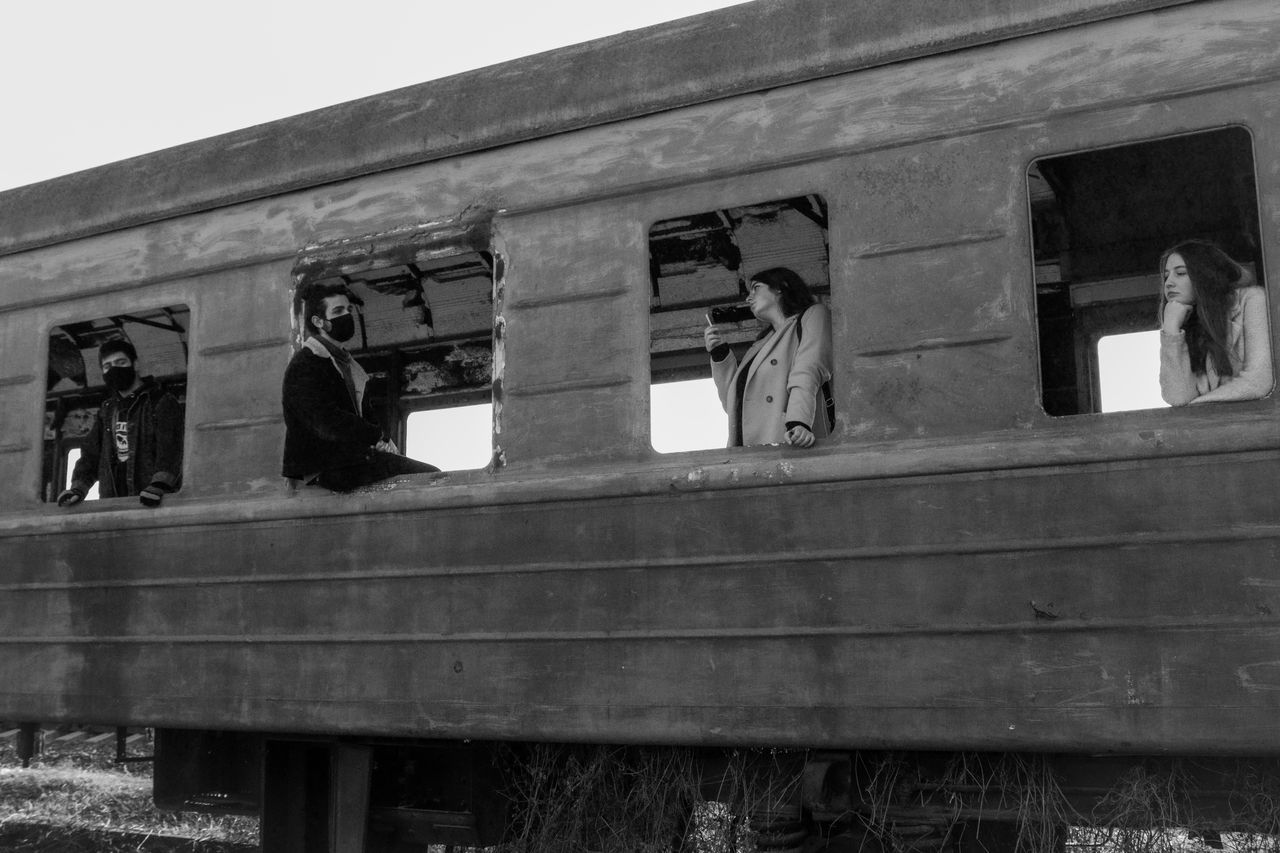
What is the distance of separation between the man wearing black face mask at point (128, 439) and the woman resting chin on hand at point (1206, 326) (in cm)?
415

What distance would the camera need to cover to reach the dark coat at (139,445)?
19.9 ft

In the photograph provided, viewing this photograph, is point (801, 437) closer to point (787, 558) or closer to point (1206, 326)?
point (787, 558)

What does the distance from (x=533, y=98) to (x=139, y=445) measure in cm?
265

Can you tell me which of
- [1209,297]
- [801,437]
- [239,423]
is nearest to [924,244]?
[801,437]

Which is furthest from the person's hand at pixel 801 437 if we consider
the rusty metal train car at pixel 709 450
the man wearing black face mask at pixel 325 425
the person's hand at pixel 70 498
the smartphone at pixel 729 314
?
the person's hand at pixel 70 498

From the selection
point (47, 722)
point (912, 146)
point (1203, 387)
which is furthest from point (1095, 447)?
point (47, 722)

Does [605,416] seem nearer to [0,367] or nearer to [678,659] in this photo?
[678,659]

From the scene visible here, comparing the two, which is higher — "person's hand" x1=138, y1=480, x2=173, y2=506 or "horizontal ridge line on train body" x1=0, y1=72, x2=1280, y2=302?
"horizontal ridge line on train body" x1=0, y1=72, x2=1280, y2=302

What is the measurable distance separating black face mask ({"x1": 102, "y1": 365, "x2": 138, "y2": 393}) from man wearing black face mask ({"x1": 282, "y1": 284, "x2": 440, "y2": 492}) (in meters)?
1.47

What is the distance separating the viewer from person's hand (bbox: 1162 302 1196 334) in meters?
4.19

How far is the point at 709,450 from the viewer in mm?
4586

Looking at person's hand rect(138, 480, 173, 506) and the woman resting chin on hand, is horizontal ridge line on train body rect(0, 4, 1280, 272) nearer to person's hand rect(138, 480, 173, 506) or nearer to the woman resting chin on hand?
the woman resting chin on hand

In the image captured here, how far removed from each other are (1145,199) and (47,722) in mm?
5574

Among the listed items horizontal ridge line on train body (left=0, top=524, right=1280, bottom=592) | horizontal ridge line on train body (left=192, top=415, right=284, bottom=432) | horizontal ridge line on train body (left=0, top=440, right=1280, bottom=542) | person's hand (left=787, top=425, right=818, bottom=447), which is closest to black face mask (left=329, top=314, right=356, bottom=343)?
horizontal ridge line on train body (left=192, top=415, right=284, bottom=432)
